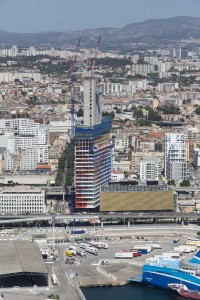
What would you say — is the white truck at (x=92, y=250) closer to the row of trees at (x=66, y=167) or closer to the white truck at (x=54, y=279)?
the white truck at (x=54, y=279)

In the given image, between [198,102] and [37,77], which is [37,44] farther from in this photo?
[198,102]

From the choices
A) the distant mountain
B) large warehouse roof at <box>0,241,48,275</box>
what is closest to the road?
large warehouse roof at <box>0,241,48,275</box>

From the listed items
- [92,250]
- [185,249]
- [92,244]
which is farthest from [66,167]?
[185,249]

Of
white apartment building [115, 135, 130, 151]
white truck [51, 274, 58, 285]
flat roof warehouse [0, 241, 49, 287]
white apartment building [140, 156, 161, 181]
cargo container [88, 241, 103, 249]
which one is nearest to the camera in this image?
flat roof warehouse [0, 241, 49, 287]

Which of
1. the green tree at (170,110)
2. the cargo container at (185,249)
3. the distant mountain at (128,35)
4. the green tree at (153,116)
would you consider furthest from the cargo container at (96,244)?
the distant mountain at (128,35)

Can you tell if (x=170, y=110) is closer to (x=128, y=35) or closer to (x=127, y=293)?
(x=127, y=293)

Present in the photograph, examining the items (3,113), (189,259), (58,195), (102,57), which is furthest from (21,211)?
(102,57)

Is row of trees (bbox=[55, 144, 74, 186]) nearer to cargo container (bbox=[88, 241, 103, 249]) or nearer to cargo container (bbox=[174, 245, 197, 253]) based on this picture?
cargo container (bbox=[88, 241, 103, 249])
